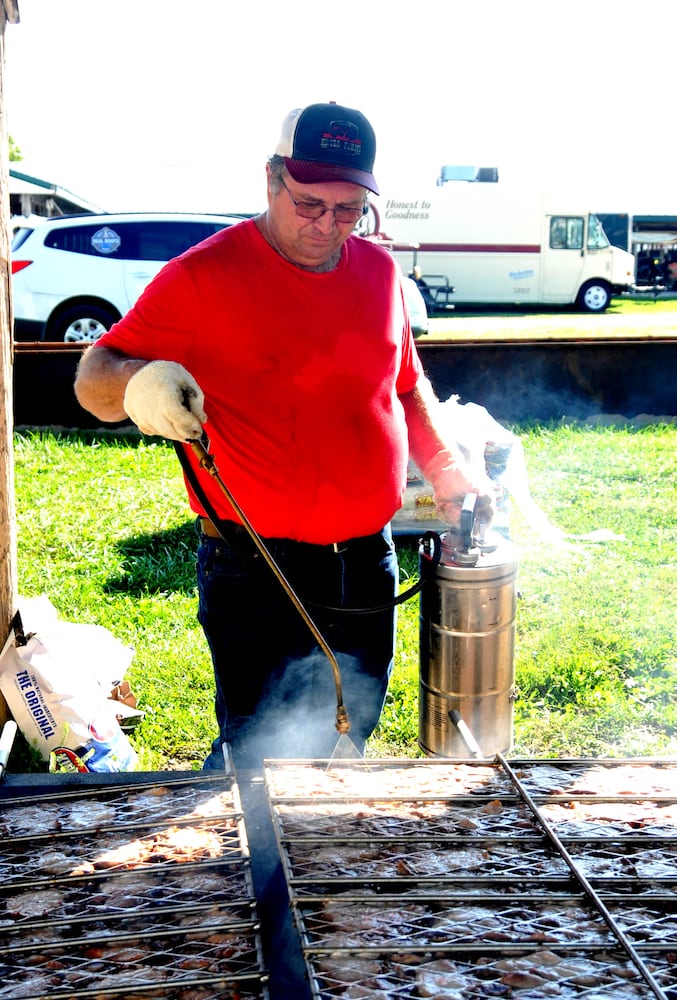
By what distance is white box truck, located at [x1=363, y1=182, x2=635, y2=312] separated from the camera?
25234 millimetres

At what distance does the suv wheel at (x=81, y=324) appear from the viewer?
12.9 meters

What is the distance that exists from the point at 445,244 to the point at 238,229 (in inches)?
932

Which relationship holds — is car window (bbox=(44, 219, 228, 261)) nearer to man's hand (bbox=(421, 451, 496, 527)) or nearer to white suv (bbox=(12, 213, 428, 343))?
white suv (bbox=(12, 213, 428, 343))

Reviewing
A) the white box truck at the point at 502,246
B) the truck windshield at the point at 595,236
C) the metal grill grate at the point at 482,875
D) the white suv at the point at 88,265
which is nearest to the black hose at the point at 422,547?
the metal grill grate at the point at 482,875

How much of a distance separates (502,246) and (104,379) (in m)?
24.2

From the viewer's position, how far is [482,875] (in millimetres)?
2006

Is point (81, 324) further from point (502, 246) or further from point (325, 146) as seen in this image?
point (502, 246)

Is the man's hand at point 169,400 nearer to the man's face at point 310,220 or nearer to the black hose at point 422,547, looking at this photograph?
the black hose at point 422,547

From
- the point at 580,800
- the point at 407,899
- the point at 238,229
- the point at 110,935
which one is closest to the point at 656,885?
the point at 580,800

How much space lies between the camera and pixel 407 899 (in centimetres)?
191

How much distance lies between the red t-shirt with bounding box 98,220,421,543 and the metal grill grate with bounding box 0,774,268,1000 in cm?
90

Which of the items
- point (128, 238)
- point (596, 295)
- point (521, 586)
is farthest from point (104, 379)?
point (596, 295)

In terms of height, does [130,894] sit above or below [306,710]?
above

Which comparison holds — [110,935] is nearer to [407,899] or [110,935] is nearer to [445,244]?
[407,899]
